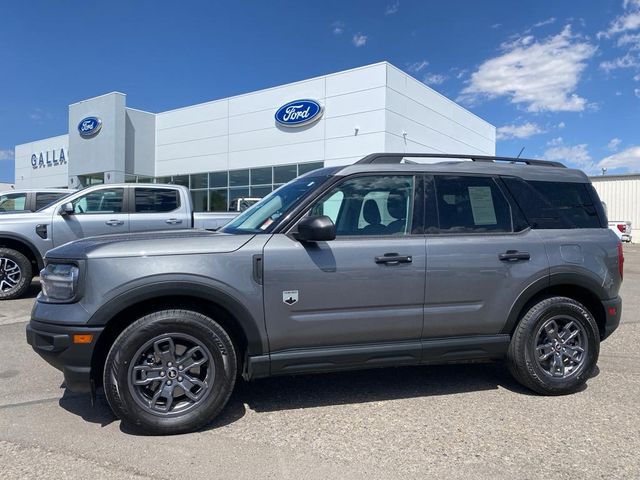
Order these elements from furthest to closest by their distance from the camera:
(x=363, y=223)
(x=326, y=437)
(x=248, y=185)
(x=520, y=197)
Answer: (x=248, y=185), (x=520, y=197), (x=363, y=223), (x=326, y=437)

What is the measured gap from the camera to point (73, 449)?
315 cm

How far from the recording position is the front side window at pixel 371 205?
3820 mm

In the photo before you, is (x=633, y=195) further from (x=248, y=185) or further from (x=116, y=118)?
(x=116, y=118)

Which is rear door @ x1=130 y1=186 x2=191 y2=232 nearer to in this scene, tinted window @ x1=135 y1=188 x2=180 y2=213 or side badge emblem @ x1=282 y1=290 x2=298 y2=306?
tinted window @ x1=135 y1=188 x2=180 y2=213

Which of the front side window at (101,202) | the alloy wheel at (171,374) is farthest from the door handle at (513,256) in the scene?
the front side window at (101,202)

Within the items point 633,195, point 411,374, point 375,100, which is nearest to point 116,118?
point 375,100

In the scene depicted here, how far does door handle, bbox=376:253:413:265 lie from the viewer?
368 centimetres

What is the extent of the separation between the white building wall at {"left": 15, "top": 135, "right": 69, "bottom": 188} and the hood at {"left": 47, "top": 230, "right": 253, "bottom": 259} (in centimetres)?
3141

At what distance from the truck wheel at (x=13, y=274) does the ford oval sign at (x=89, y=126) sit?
65.2ft

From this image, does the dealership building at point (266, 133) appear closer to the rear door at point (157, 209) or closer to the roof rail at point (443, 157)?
the rear door at point (157, 209)

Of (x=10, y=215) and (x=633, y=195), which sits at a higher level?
(x=633, y=195)

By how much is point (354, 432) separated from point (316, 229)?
1435mm

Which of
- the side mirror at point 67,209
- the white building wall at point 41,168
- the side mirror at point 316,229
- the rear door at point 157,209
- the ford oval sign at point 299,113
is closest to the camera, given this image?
the side mirror at point 316,229

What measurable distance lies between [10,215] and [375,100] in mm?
13343
